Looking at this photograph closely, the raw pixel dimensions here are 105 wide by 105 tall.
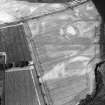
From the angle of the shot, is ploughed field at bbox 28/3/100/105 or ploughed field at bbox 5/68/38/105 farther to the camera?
ploughed field at bbox 28/3/100/105

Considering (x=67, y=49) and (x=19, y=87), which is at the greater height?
(x=67, y=49)

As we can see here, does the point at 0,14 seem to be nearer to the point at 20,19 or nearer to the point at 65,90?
the point at 20,19

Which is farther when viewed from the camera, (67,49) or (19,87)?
(67,49)

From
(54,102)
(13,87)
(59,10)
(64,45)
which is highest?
(59,10)

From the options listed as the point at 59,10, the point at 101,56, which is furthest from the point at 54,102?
→ the point at 59,10

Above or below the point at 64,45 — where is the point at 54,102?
below

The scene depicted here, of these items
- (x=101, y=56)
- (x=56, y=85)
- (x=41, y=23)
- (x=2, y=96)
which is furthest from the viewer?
(x=41, y=23)

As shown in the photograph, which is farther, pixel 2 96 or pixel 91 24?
pixel 91 24

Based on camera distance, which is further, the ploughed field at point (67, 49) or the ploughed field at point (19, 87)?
the ploughed field at point (67, 49)
